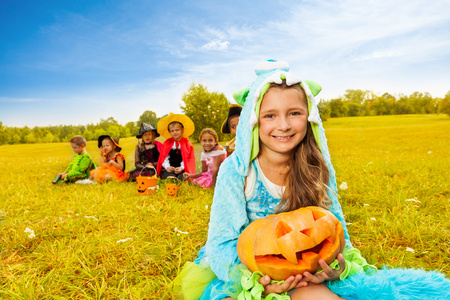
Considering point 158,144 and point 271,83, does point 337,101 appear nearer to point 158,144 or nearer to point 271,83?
point 158,144

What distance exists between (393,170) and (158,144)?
18.6 ft

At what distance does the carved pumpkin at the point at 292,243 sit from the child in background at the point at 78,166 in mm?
6491

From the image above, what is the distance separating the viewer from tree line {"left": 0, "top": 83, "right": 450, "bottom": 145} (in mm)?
11625

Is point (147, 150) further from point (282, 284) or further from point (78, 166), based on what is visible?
point (282, 284)

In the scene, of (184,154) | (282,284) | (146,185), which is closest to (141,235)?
(146,185)

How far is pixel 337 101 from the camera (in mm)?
56594

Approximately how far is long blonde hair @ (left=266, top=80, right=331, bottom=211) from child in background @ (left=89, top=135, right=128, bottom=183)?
5590 millimetres

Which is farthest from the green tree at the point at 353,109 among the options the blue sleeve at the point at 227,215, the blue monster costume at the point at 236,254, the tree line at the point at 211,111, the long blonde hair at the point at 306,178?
the blue sleeve at the point at 227,215

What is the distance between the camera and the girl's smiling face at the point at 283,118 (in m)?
1.89

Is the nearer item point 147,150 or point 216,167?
point 216,167

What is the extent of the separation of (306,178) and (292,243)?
23.0 inches

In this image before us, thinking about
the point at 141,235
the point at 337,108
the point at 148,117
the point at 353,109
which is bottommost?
the point at 141,235

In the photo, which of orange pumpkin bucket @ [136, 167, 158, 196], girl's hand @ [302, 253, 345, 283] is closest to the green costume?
orange pumpkin bucket @ [136, 167, 158, 196]

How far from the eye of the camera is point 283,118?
1912 mm
